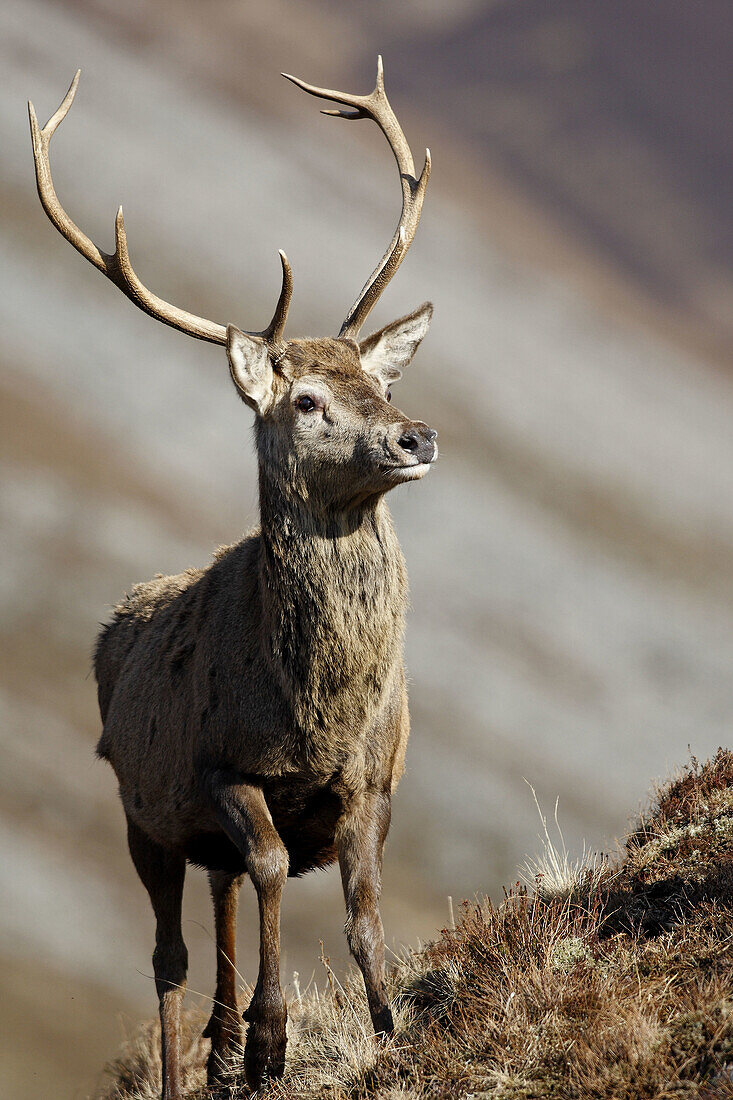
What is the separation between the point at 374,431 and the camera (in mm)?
4961

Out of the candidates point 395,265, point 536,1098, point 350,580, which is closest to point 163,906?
point 350,580

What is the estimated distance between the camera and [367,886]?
5.15 m

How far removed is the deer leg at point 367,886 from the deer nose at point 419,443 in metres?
1.58

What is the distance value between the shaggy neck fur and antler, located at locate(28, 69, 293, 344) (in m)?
0.84

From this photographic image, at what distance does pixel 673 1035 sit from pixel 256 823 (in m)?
1.90

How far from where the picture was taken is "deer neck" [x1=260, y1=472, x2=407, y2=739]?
5.10 metres

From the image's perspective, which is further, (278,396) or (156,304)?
(156,304)

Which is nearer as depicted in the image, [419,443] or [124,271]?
[419,443]

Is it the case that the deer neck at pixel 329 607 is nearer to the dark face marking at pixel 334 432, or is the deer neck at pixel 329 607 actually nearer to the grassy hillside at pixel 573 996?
the dark face marking at pixel 334 432

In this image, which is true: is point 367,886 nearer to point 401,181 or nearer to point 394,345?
point 394,345

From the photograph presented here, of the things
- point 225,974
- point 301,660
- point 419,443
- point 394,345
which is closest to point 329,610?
point 301,660

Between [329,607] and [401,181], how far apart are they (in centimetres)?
295

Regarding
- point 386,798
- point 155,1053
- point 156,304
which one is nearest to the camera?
point 386,798

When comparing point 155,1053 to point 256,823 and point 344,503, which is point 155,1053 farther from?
point 344,503
